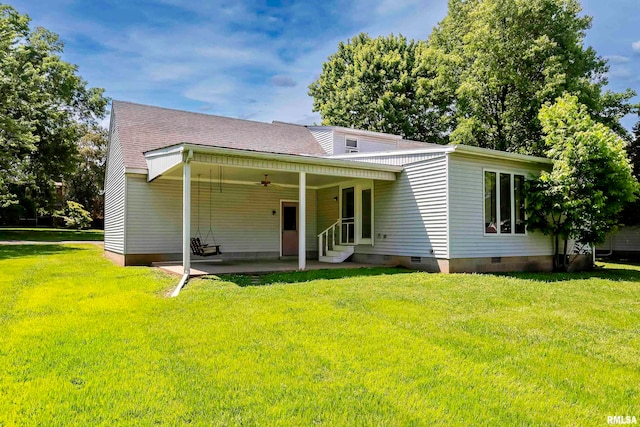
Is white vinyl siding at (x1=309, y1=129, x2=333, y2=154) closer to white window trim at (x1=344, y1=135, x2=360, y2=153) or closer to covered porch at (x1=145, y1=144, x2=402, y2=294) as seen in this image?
white window trim at (x1=344, y1=135, x2=360, y2=153)

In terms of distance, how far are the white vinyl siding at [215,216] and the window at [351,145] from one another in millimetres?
3419

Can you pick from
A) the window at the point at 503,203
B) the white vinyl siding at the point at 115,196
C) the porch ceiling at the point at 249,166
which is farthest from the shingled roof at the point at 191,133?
the window at the point at 503,203

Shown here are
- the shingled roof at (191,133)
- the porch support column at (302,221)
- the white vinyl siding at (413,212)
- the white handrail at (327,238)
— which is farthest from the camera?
the white handrail at (327,238)

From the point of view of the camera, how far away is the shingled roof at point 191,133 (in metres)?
13.3

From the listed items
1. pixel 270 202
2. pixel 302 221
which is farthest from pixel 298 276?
pixel 270 202

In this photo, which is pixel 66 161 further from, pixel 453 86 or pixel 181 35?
pixel 453 86

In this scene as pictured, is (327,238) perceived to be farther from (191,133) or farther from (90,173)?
(90,173)

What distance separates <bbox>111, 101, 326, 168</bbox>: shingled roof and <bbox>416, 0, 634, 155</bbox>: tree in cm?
960

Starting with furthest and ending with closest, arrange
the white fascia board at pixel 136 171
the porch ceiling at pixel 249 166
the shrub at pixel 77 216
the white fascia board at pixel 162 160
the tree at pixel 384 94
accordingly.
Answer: the shrub at pixel 77 216
the tree at pixel 384 94
the white fascia board at pixel 136 171
the white fascia board at pixel 162 160
the porch ceiling at pixel 249 166

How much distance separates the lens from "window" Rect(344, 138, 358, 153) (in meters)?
17.4

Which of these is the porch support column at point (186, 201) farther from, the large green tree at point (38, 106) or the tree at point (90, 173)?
the tree at point (90, 173)

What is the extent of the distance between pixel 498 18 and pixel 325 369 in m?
20.9

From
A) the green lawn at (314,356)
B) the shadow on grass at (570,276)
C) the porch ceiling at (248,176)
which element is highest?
the porch ceiling at (248,176)

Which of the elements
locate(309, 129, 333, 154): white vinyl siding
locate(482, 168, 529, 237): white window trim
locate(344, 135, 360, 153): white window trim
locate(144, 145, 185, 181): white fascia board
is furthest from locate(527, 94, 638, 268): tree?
locate(144, 145, 185, 181): white fascia board
